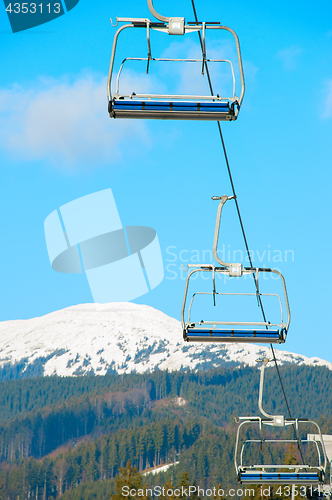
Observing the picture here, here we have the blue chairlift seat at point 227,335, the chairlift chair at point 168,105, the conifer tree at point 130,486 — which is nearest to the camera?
the chairlift chair at point 168,105

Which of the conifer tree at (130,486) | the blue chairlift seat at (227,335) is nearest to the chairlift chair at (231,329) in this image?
the blue chairlift seat at (227,335)

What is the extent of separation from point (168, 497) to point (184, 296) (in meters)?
71.8

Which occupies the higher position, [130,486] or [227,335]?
[227,335]

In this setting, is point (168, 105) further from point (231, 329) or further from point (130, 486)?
point (130, 486)

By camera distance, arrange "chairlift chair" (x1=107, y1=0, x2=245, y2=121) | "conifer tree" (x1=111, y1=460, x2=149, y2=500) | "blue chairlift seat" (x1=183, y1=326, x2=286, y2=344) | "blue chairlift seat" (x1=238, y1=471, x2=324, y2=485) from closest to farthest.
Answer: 1. "chairlift chair" (x1=107, y1=0, x2=245, y2=121)
2. "blue chairlift seat" (x1=183, y1=326, x2=286, y2=344)
3. "blue chairlift seat" (x1=238, y1=471, x2=324, y2=485)
4. "conifer tree" (x1=111, y1=460, x2=149, y2=500)

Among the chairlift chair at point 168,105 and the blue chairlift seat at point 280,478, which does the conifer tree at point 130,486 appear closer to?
the blue chairlift seat at point 280,478

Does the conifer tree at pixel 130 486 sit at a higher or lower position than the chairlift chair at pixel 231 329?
lower

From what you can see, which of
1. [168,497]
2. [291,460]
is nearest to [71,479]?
[168,497]

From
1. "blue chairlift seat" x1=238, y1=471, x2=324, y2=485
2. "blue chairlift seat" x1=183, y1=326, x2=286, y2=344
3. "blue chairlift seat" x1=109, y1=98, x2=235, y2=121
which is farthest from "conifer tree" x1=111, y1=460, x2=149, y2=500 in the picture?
"blue chairlift seat" x1=109, y1=98, x2=235, y2=121

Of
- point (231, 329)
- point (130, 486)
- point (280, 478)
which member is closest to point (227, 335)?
point (231, 329)

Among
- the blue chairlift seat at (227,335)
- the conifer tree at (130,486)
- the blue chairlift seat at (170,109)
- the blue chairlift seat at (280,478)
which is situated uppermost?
the blue chairlift seat at (170,109)

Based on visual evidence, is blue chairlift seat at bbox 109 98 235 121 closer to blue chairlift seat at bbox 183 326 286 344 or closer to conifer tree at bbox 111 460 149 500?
blue chairlift seat at bbox 183 326 286 344

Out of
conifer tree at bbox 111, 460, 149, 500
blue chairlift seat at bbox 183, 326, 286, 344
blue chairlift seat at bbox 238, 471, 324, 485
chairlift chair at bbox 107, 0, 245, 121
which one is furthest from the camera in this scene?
conifer tree at bbox 111, 460, 149, 500

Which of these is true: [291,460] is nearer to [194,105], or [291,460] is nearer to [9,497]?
[194,105]
